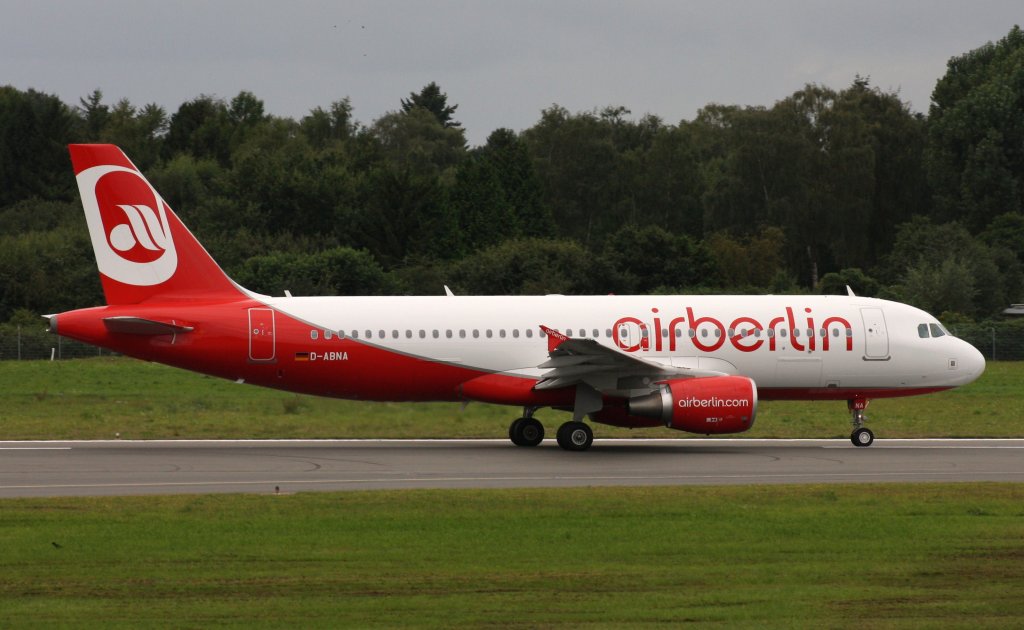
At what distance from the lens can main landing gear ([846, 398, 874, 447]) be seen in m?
30.7

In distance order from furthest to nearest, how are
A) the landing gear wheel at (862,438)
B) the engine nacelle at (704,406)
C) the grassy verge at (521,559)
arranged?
the landing gear wheel at (862,438) → the engine nacelle at (704,406) → the grassy verge at (521,559)

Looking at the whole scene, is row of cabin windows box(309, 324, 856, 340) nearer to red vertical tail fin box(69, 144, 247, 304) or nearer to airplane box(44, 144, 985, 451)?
airplane box(44, 144, 985, 451)

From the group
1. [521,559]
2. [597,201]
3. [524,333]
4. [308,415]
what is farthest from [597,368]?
[597,201]

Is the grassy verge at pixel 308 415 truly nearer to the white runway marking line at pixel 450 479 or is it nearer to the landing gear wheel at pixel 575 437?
the landing gear wheel at pixel 575 437

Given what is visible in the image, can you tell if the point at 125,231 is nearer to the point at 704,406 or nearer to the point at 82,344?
the point at 704,406

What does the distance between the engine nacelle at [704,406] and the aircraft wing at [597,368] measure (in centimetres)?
81

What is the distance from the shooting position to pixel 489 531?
1803cm

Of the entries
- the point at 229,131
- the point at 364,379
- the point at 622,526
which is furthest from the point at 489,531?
the point at 229,131

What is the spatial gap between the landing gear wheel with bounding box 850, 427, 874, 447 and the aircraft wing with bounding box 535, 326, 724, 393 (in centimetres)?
375

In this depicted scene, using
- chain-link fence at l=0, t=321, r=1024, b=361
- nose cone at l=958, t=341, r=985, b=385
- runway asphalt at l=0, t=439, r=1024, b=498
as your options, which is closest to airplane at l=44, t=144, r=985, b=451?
nose cone at l=958, t=341, r=985, b=385

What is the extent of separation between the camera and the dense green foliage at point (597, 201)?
69.6 meters

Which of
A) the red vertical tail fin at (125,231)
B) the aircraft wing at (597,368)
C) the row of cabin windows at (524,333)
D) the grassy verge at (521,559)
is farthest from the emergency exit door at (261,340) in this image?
the grassy verge at (521,559)

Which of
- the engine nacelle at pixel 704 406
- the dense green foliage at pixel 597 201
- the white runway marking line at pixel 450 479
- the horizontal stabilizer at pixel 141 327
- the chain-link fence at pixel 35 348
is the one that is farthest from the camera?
the dense green foliage at pixel 597 201

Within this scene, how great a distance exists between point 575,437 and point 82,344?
36630 millimetres
